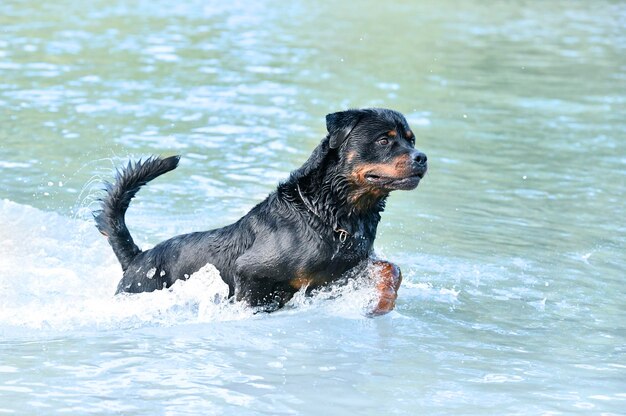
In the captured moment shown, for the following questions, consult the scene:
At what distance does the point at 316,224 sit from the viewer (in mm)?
7305

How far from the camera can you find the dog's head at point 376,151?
7.05m

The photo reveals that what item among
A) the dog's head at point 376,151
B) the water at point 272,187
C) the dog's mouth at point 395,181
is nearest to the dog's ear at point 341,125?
the dog's head at point 376,151

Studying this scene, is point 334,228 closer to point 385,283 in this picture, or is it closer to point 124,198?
point 385,283

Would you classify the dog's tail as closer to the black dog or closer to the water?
the black dog

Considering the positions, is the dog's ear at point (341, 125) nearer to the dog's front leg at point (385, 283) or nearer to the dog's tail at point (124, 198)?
the dog's front leg at point (385, 283)

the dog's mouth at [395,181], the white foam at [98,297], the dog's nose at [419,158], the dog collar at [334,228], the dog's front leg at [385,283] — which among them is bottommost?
the white foam at [98,297]

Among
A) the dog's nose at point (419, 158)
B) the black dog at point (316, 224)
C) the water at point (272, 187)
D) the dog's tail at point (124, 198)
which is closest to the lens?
the water at point (272, 187)

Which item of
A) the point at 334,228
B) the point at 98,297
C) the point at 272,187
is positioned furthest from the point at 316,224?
the point at 272,187

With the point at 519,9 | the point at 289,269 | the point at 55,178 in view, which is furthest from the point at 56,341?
the point at 519,9

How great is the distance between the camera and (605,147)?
556 inches

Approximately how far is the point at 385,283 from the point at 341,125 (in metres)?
1.11

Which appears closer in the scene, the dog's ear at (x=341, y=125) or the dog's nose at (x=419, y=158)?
the dog's nose at (x=419, y=158)

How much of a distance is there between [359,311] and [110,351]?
5.80 feet

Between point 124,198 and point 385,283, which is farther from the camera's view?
point 124,198
